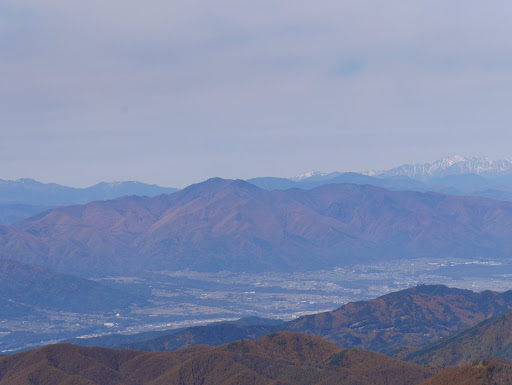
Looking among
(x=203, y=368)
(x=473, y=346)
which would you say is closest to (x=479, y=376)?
(x=203, y=368)

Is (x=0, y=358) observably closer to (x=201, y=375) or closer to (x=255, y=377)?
(x=201, y=375)

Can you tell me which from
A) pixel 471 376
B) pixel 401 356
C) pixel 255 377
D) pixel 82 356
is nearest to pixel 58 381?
pixel 82 356

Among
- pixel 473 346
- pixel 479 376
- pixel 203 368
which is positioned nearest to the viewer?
pixel 479 376

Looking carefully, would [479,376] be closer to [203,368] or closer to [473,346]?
[203,368]

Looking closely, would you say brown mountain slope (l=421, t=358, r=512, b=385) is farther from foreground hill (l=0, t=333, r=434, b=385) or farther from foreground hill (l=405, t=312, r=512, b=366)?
foreground hill (l=405, t=312, r=512, b=366)

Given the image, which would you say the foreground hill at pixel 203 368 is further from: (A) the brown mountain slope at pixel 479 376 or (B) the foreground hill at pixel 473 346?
(B) the foreground hill at pixel 473 346

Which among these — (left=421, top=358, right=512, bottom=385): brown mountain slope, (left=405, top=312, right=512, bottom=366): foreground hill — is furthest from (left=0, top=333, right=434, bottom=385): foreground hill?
(left=405, top=312, right=512, bottom=366): foreground hill

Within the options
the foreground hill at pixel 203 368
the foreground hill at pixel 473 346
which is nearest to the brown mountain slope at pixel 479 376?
the foreground hill at pixel 203 368
